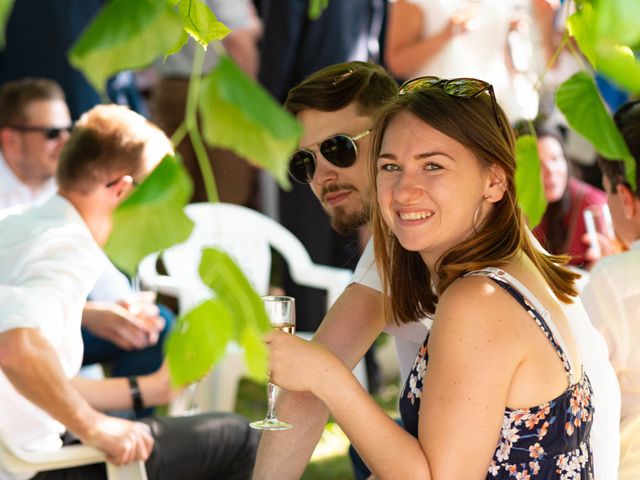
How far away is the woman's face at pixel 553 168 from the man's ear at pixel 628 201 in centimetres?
191

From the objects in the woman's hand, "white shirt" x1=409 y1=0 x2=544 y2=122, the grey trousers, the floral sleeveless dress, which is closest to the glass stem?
the woman's hand

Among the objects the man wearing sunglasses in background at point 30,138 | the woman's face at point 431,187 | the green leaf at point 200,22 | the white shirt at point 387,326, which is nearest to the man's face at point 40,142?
the man wearing sunglasses in background at point 30,138

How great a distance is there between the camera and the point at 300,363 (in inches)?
75.0

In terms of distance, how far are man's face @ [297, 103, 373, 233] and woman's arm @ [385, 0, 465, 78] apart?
2837mm

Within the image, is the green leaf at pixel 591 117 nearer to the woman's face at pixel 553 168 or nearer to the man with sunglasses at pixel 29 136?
the woman's face at pixel 553 168

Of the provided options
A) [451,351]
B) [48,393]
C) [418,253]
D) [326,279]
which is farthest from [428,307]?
[326,279]

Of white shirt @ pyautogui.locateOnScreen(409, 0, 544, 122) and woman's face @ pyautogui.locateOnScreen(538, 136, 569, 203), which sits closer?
woman's face @ pyautogui.locateOnScreen(538, 136, 569, 203)

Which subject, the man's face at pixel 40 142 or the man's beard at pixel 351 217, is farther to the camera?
the man's face at pixel 40 142

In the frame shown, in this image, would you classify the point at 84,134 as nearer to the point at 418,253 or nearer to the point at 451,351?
the point at 418,253

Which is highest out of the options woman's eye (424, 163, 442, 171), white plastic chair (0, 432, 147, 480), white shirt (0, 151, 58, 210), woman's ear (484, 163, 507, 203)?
woman's eye (424, 163, 442, 171)

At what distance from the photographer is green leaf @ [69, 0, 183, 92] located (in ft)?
3.17

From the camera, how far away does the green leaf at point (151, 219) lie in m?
0.98

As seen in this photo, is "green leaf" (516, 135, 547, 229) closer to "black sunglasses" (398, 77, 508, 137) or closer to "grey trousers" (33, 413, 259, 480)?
"black sunglasses" (398, 77, 508, 137)

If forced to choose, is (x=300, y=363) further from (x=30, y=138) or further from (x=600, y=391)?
(x=30, y=138)
